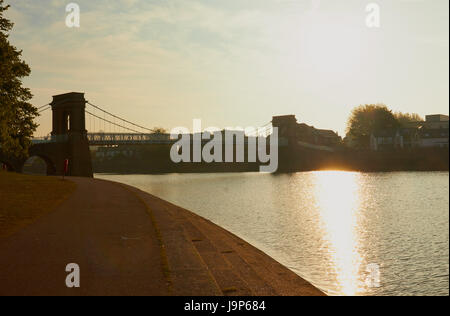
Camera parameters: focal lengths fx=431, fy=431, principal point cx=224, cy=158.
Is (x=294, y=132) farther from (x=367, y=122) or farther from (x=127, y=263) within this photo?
(x=127, y=263)

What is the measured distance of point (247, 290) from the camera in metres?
8.48

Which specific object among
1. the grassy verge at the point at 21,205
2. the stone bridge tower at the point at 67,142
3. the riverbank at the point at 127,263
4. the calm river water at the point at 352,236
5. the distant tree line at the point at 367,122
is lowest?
the calm river water at the point at 352,236

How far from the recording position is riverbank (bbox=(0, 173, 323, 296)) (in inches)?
315

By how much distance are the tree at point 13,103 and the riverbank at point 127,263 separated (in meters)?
17.9

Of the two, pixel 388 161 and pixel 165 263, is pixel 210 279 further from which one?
pixel 388 161

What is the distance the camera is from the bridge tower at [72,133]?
75.1 metres

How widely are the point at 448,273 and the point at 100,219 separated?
46.6 feet

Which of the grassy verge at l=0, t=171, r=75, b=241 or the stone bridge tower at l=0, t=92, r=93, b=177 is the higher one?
the stone bridge tower at l=0, t=92, r=93, b=177

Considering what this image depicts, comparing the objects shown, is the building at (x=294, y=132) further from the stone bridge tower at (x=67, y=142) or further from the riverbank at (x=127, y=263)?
the riverbank at (x=127, y=263)

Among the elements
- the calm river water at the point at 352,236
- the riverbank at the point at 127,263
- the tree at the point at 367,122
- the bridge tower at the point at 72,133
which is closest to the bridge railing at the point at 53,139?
the bridge tower at the point at 72,133

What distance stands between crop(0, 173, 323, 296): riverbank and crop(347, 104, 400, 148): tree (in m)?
129

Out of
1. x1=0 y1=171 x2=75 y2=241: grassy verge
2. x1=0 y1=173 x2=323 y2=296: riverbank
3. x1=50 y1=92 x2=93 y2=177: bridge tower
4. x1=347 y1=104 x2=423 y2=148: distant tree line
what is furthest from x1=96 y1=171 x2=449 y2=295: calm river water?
x1=347 y1=104 x2=423 y2=148: distant tree line

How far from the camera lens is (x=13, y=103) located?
33.1 meters

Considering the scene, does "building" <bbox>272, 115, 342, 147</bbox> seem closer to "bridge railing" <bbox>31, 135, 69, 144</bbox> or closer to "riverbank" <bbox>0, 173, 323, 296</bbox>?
"bridge railing" <bbox>31, 135, 69, 144</bbox>
